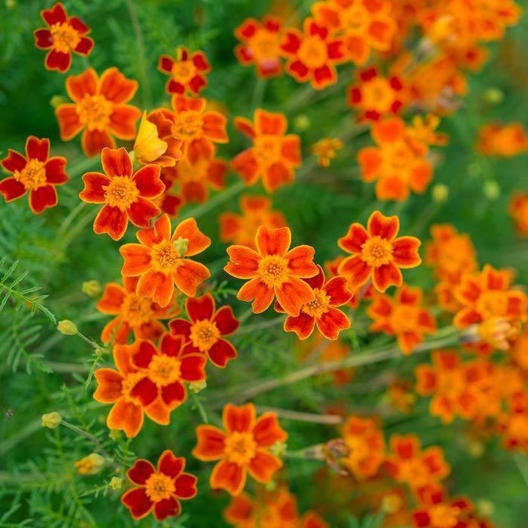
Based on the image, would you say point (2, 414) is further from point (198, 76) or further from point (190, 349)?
point (198, 76)

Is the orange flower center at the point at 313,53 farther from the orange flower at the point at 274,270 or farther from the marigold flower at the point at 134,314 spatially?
the marigold flower at the point at 134,314

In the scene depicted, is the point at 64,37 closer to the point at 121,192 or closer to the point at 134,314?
the point at 121,192

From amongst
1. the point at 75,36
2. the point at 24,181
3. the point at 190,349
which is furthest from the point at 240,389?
the point at 75,36

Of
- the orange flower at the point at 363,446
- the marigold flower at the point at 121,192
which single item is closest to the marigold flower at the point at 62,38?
the marigold flower at the point at 121,192

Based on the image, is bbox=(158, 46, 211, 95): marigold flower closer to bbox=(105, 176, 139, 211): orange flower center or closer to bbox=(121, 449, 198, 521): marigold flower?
bbox=(105, 176, 139, 211): orange flower center

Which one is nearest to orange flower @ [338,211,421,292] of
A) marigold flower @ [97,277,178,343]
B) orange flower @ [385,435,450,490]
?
marigold flower @ [97,277,178,343]

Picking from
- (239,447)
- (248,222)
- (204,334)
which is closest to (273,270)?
(204,334)

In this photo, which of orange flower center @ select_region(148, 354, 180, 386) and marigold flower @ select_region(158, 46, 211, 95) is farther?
marigold flower @ select_region(158, 46, 211, 95)
